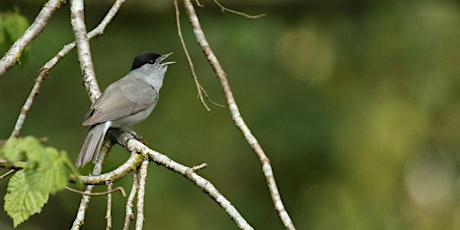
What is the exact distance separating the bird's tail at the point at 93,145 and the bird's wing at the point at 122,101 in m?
0.06

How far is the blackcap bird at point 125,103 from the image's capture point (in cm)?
480

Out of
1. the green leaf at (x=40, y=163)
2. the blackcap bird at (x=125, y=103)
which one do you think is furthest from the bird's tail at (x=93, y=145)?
the green leaf at (x=40, y=163)

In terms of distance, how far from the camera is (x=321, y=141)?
9883 mm

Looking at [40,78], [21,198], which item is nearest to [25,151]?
[21,198]

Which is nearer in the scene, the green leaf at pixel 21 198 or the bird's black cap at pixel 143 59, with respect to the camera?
the green leaf at pixel 21 198

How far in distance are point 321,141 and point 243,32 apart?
162 centimetres

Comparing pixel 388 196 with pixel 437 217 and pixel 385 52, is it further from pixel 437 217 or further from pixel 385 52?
pixel 385 52

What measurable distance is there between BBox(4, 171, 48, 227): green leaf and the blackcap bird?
103cm

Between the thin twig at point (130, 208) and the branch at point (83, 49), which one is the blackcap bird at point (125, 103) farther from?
the thin twig at point (130, 208)

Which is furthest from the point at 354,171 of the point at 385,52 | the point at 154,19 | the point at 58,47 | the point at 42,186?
the point at 42,186

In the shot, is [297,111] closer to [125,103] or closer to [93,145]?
[125,103]

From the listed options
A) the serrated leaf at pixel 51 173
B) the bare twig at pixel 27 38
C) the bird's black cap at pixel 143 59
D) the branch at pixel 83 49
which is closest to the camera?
the serrated leaf at pixel 51 173

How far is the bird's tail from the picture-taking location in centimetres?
451

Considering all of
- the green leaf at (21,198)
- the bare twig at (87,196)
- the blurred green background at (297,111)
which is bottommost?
the blurred green background at (297,111)
